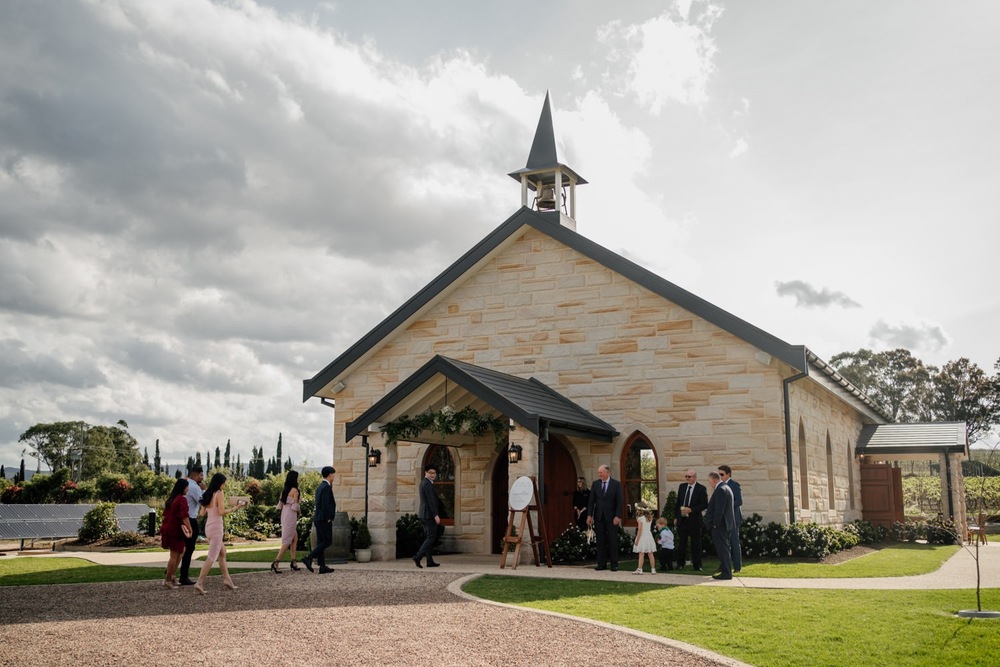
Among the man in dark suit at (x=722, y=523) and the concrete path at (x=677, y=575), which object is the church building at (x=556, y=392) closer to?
the concrete path at (x=677, y=575)

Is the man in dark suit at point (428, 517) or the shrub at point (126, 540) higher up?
the man in dark suit at point (428, 517)

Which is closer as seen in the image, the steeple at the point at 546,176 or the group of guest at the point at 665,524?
the group of guest at the point at 665,524

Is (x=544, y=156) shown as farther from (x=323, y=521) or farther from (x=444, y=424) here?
(x=323, y=521)

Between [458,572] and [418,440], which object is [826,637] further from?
[418,440]

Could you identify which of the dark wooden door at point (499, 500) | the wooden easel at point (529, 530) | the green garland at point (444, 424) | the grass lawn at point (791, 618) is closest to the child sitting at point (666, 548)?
the wooden easel at point (529, 530)

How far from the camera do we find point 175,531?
12.4 metres

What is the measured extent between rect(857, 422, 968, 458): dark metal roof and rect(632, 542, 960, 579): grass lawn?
7069 millimetres

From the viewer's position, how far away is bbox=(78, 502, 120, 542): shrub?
875 inches

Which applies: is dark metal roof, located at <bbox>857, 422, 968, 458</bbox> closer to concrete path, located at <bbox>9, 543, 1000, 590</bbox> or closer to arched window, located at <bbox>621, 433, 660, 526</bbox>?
concrete path, located at <bbox>9, 543, 1000, 590</bbox>

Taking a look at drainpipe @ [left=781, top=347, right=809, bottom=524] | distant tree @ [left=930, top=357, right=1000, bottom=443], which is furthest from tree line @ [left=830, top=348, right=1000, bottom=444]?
drainpipe @ [left=781, top=347, right=809, bottom=524]

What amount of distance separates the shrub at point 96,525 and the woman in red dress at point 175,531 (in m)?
11.1

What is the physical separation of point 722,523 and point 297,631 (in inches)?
290

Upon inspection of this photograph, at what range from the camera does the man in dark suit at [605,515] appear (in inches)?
580

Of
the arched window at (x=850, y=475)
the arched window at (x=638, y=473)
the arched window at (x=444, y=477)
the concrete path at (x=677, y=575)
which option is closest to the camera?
the concrete path at (x=677, y=575)
